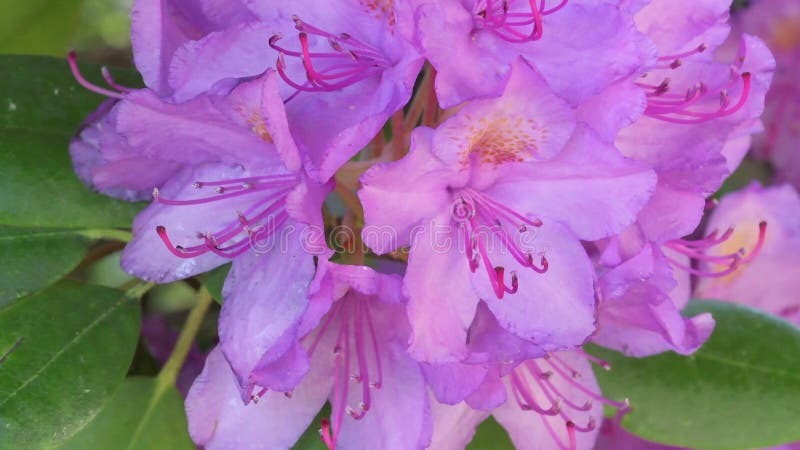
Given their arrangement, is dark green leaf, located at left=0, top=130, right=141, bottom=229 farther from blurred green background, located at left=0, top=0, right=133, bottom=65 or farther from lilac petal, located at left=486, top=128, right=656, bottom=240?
lilac petal, located at left=486, top=128, right=656, bottom=240

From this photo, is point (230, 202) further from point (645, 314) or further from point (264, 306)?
point (645, 314)

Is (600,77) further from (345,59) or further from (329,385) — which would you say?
(329,385)

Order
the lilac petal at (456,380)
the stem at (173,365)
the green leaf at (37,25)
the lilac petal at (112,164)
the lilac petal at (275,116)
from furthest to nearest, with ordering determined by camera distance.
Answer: the green leaf at (37,25), the stem at (173,365), the lilac petal at (112,164), the lilac petal at (456,380), the lilac petal at (275,116)

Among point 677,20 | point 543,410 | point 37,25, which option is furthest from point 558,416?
point 37,25

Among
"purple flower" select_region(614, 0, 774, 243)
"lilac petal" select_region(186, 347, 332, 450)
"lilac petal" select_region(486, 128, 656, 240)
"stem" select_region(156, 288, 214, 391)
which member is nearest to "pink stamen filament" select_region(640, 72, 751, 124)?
"purple flower" select_region(614, 0, 774, 243)

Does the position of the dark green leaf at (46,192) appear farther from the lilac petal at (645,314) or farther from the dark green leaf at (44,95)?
the lilac petal at (645,314)

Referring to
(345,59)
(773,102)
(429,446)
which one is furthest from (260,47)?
(773,102)

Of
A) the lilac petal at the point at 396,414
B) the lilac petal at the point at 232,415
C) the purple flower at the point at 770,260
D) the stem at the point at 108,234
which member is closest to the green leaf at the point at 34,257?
the stem at the point at 108,234
